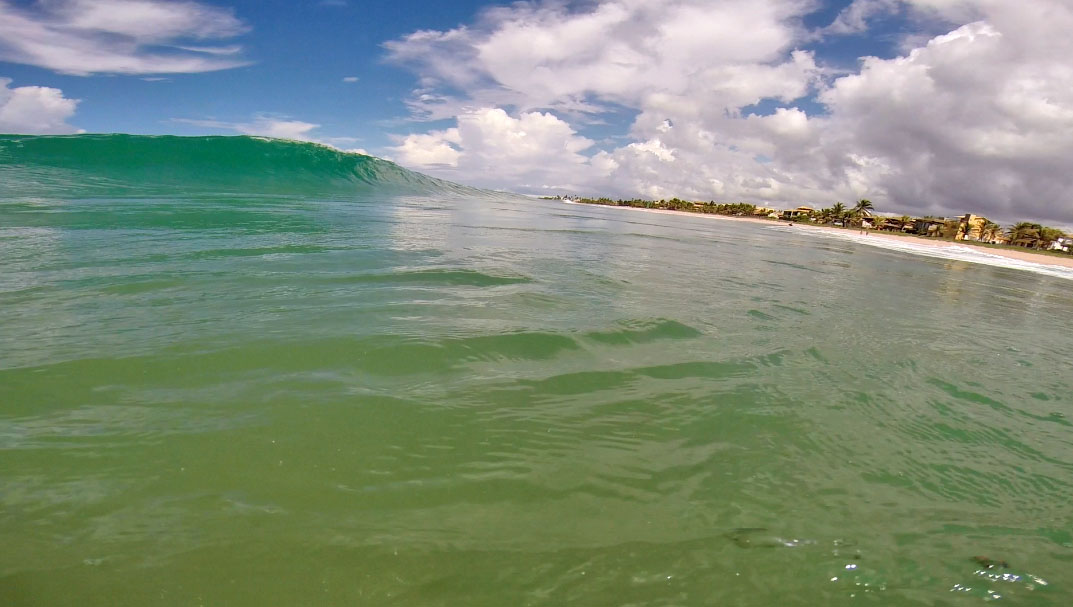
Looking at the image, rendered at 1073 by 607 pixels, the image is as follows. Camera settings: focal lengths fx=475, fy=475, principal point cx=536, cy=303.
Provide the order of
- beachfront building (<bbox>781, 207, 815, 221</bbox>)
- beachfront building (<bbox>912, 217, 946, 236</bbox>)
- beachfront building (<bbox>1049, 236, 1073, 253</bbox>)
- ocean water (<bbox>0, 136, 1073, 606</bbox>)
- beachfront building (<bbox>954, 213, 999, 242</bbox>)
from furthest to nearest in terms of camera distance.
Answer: beachfront building (<bbox>781, 207, 815, 221</bbox>), beachfront building (<bbox>912, 217, 946, 236</bbox>), beachfront building (<bbox>954, 213, 999, 242</bbox>), beachfront building (<bbox>1049, 236, 1073, 253</bbox>), ocean water (<bbox>0, 136, 1073, 606</bbox>)

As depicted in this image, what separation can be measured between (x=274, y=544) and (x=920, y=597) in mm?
2938

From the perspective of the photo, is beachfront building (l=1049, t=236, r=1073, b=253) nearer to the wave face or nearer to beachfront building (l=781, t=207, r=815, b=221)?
beachfront building (l=781, t=207, r=815, b=221)

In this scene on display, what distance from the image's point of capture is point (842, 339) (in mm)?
6191

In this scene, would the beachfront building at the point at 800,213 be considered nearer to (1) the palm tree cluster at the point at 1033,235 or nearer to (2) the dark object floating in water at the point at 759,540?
(1) the palm tree cluster at the point at 1033,235

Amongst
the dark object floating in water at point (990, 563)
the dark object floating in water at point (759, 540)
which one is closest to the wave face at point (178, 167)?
the dark object floating in water at point (759, 540)

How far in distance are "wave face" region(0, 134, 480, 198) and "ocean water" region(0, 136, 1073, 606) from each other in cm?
2107

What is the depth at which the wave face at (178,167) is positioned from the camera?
23734 millimetres

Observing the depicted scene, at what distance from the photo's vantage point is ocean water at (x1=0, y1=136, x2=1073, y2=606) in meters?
2.11

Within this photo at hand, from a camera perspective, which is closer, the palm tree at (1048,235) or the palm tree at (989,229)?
the palm tree at (1048,235)

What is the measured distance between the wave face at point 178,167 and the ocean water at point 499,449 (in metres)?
21.1

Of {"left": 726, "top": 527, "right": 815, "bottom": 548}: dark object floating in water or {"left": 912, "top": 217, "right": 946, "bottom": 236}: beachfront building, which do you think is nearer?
{"left": 726, "top": 527, "right": 815, "bottom": 548}: dark object floating in water

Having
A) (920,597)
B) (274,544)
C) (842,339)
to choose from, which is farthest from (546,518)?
(842,339)

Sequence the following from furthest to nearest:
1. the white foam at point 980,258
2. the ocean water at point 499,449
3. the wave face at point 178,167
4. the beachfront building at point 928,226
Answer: the beachfront building at point 928,226 → the white foam at point 980,258 → the wave face at point 178,167 → the ocean water at point 499,449

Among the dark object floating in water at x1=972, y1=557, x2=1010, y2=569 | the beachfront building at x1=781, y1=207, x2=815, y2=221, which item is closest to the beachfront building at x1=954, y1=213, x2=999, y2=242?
the beachfront building at x1=781, y1=207, x2=815, y2=221
